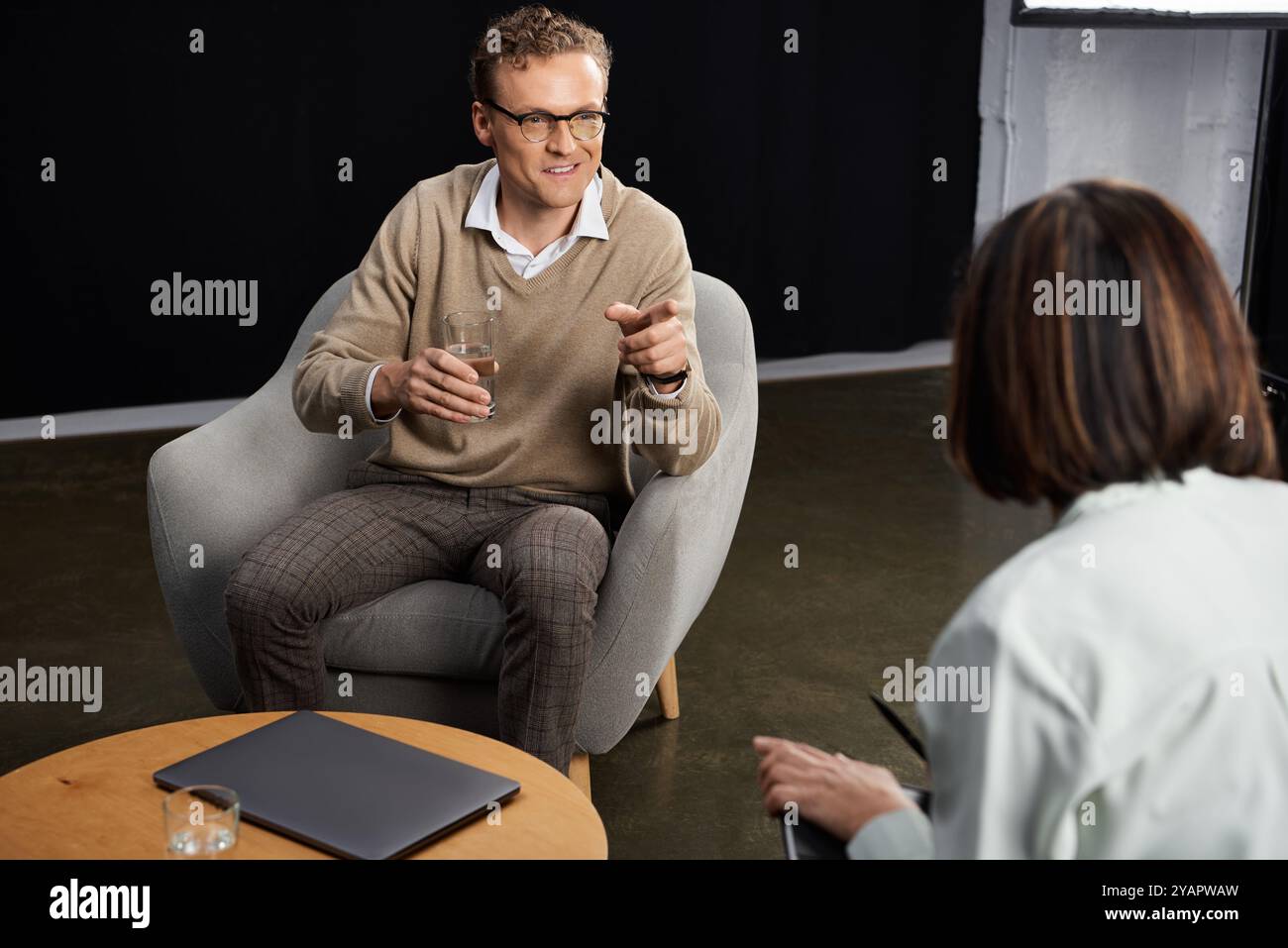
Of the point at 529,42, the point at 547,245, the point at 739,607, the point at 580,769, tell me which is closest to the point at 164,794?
the point at 580,769

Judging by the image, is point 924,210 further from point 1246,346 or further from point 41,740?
point 1246,346

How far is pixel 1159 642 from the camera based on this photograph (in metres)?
0.94

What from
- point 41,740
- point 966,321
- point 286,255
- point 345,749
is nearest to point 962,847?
point 966,321

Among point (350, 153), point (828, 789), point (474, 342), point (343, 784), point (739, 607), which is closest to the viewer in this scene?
point (828, 789)

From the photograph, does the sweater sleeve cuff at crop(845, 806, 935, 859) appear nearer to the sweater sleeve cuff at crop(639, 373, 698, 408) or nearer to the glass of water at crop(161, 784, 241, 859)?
the glass of water at crop(161, 784, 241, 859)

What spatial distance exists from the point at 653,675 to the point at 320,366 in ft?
2.30

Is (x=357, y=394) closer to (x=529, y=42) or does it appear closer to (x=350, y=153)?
(x=529, y=42)

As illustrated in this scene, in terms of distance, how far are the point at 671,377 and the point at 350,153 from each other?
288cm

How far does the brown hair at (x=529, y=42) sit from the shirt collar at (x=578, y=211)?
0.14 m

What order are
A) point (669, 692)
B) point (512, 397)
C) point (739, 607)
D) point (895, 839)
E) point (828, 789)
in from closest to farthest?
1. point (895, 839)
2. point (828, 789)
3. point (512, 397)
4. point (669, 692)
5. point (739, 607)

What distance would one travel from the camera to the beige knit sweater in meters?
2.28

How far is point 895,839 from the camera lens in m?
1.17

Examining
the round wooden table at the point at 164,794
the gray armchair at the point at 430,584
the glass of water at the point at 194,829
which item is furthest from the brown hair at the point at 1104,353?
the gray armchair at the point at 430,584

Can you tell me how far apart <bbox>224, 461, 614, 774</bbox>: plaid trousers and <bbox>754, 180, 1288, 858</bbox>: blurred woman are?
1005mm
